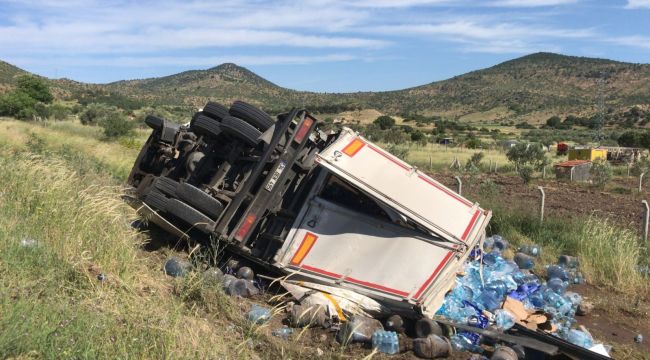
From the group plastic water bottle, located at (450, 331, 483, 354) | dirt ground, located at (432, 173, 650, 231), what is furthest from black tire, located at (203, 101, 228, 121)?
dirt ground, located at (432, 173, 650, 231)

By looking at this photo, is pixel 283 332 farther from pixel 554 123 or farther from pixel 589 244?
pixel 554 123

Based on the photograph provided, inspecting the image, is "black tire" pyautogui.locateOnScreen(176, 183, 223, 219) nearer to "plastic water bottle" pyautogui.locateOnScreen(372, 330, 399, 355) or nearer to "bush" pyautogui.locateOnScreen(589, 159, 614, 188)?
"plastic water bottle" pyautogui.locateOnScreen(372, 330, 399, 355)

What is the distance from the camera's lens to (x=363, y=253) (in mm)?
6199

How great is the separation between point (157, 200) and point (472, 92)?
10774 cm

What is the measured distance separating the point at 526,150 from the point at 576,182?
16.2 ft

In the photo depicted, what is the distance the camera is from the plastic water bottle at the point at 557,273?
859 centimetres

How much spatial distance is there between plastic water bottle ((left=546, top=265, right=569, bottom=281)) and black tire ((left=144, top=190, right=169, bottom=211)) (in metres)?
5.38

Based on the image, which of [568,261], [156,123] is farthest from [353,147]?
[568,261]

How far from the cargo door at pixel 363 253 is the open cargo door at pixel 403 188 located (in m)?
0.19

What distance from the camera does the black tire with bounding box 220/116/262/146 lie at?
6832 millimetres

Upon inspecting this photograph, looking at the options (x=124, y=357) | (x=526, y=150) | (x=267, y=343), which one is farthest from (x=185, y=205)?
(x=526, y=150)

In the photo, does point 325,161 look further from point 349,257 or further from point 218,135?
point 218,135

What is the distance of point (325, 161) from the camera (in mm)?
6172

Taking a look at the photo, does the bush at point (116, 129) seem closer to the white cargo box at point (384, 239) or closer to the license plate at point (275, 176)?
the license plate at point (275, 176)
